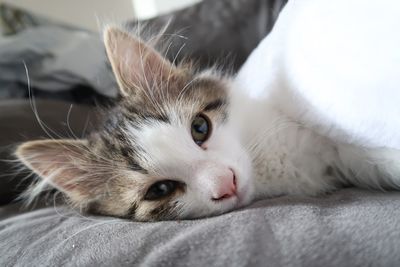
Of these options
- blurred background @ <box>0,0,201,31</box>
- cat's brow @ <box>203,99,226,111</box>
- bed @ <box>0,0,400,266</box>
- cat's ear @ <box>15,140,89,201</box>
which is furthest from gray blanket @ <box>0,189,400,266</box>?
blurred background @ <box>0,0,201,31</box>

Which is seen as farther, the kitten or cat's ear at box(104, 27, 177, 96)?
cat's ear at box(104, 27, 177, 96)

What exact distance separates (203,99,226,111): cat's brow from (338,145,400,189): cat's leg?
1.06ft

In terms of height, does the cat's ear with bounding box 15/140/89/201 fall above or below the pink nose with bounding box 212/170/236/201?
below

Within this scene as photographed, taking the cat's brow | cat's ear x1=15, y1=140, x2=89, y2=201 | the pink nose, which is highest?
the cat's brow

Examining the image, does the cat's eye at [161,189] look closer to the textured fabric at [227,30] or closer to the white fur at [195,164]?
the white fur at [195,164]

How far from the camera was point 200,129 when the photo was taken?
0.91 m

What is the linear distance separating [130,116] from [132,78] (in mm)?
147

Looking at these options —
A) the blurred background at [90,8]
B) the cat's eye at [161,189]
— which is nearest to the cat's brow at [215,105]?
the cat's eye at [161,189]

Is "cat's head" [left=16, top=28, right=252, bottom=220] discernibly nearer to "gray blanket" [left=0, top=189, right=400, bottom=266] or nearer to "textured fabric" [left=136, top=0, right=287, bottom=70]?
"gray blanket" [left=0, top=189, right=400, bottom=266]

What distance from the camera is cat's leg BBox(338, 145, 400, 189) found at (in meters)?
0.73

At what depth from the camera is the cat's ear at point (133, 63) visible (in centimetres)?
102

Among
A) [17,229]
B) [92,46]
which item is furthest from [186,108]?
[92,46]

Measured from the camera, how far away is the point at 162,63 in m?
1.08

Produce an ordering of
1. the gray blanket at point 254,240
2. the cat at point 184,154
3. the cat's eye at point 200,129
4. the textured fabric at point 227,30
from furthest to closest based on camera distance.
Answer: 1. the textured fabric at point 227,30
2. the cat's eye at point 200,129
3. the cat at point 184,154
4. the gray blanket at point 254,240
